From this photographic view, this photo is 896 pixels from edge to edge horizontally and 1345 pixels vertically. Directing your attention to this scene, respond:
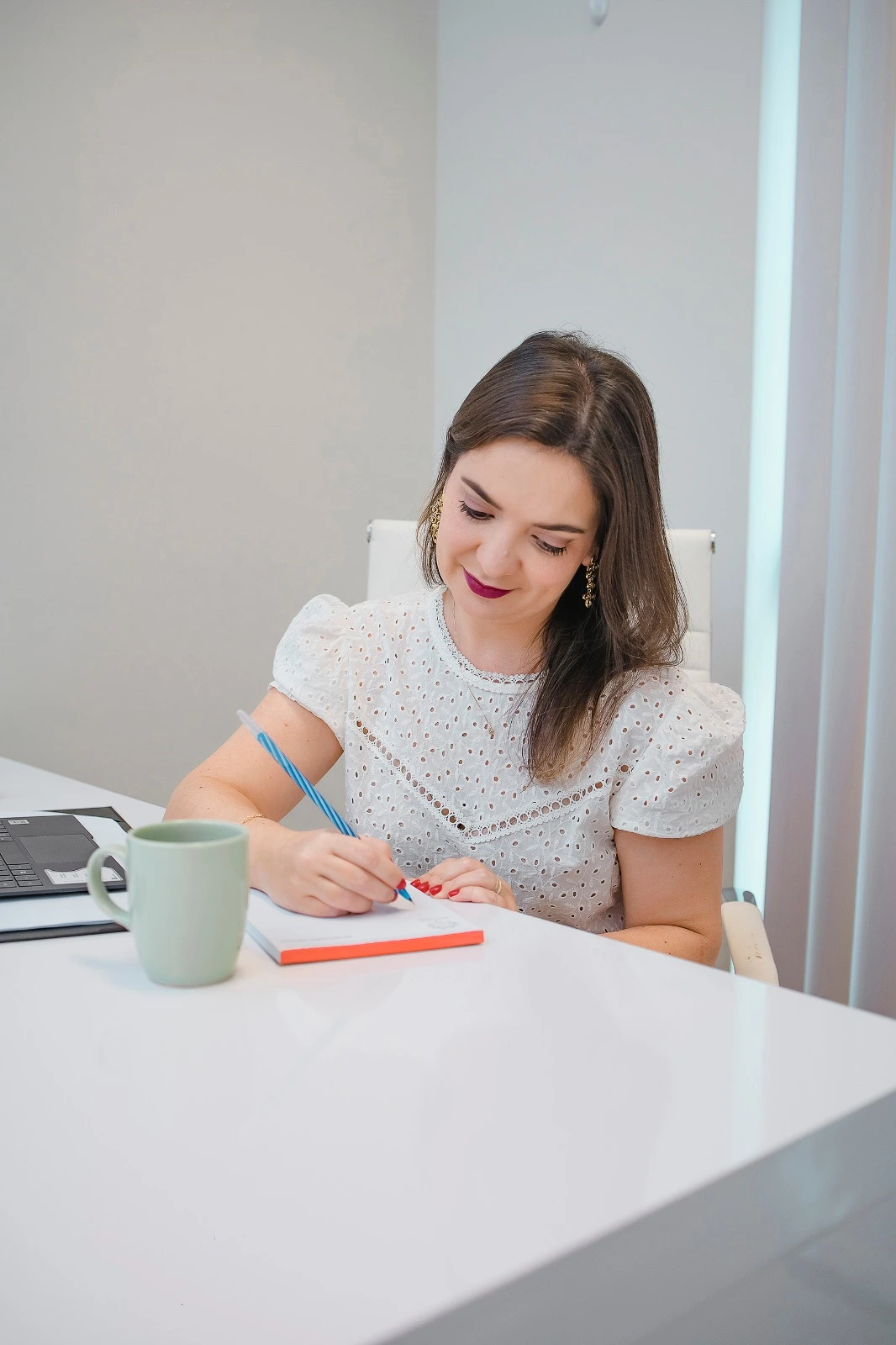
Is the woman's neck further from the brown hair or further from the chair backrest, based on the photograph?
the chair backrest

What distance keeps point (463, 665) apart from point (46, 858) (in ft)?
1.66

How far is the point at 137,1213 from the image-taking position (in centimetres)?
44

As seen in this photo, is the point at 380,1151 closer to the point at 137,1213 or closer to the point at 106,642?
the point at 137,1213

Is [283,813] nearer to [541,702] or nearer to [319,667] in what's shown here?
[319,667]

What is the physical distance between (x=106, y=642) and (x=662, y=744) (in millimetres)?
1373

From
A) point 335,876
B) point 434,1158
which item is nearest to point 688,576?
point 335,876

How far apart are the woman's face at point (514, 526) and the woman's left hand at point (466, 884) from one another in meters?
0.28

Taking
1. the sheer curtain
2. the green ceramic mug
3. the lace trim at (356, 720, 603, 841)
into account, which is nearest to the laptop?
the green ceramic mug

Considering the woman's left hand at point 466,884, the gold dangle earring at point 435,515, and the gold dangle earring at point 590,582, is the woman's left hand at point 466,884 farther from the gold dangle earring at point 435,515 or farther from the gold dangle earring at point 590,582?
the gold dangle earring at point 435,515

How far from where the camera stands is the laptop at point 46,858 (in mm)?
893

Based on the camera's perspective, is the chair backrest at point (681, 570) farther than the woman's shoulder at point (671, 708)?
Yes

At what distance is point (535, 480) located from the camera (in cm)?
111

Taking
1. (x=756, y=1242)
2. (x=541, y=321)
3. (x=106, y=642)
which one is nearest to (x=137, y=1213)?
(x=756, y=1242)

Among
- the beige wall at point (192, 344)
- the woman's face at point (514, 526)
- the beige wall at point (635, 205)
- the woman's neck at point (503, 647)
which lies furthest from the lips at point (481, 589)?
the beige wall at point (192, 344)
